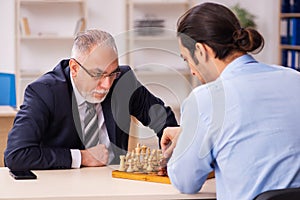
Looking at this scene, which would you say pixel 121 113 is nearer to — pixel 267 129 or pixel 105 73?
pixel 105 73

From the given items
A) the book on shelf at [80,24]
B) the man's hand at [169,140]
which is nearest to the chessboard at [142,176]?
the man's hand at [169,140]

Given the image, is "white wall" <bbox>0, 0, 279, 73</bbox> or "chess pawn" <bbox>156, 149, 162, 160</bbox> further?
"white wall" <bbox>0, 0, 279, 73</bbox>

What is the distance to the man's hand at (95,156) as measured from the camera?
2.57 meters

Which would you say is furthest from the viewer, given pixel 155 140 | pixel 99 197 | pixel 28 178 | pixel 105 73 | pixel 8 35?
pixel 8 35

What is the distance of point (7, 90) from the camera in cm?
477

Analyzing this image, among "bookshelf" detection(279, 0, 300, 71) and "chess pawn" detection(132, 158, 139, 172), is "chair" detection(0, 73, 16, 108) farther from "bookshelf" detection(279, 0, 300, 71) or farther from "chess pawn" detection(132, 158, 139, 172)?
"bookshelf" detection(279, 0, 300, 71)

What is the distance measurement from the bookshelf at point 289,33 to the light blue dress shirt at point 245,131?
467 centimetres

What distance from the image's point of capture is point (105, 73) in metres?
2.55

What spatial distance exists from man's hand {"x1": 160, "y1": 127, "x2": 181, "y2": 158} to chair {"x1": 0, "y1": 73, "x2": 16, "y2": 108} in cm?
251

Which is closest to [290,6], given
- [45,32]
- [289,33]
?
[289,33]

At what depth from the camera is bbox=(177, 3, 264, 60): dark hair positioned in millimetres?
2023

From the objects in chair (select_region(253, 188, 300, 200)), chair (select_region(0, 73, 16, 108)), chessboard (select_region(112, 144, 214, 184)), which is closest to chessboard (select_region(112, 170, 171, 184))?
chessboard (select_region(112, 144, 214, 184))

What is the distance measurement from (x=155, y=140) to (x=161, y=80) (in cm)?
414

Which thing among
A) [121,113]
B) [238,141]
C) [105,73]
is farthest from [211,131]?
[121,113]
